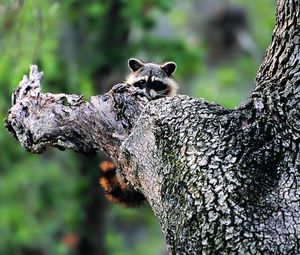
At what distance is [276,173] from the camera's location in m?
4.45

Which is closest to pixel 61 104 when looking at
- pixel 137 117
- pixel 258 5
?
pixel 137 117

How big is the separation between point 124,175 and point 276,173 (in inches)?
44.8

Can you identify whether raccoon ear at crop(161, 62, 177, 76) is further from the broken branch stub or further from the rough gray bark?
the rough gray bark

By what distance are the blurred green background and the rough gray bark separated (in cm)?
457

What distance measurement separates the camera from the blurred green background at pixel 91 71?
11344mm

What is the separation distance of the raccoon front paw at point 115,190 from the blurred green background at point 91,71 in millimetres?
3750

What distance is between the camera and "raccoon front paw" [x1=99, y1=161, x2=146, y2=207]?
18.6ft

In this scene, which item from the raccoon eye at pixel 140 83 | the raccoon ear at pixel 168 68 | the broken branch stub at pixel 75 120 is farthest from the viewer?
the raccoon ear at pixel 168 68

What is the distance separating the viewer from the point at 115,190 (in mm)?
5734

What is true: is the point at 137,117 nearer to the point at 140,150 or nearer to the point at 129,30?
the point at 140,150

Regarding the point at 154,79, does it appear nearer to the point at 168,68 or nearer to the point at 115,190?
the point at 168,68

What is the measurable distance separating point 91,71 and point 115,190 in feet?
22.7

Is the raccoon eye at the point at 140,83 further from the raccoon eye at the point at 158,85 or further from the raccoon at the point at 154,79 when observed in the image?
the raccoon eye at the point at 158,85

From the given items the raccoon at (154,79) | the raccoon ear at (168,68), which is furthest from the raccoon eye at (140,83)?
the raccoon ear at (168,68)
